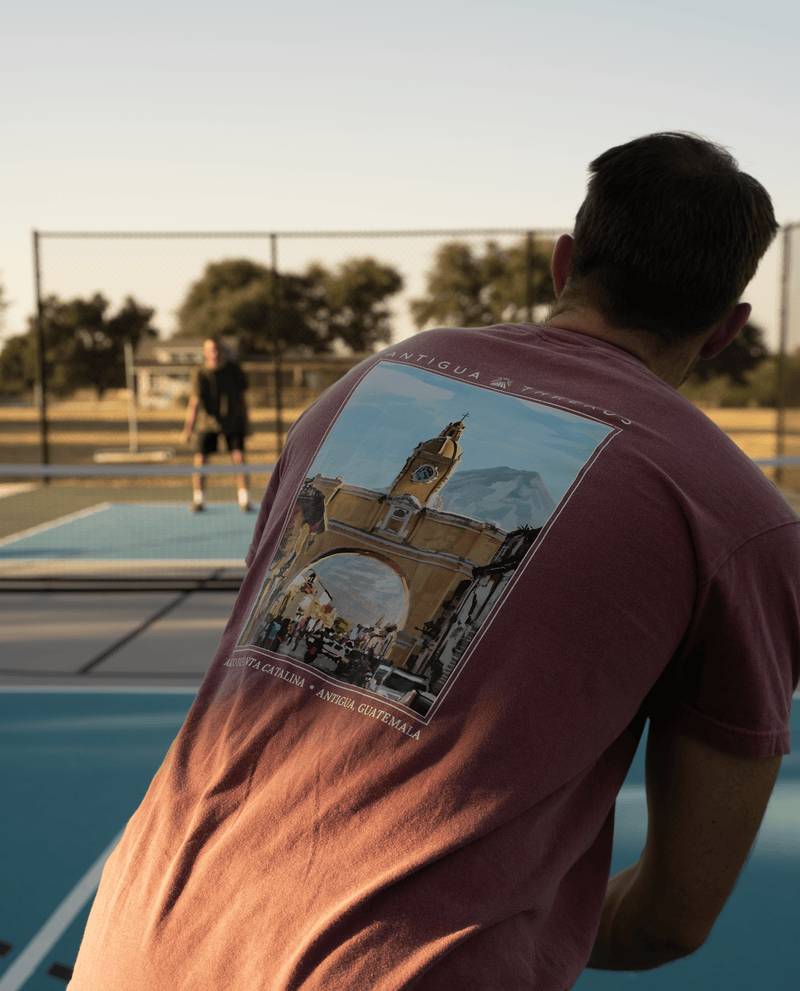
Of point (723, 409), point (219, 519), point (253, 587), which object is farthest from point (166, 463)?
point (253, 587)

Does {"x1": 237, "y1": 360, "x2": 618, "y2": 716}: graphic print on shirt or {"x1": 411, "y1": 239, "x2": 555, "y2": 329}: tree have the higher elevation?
{"x1": 411, "y1": 239, "x2": 555, "y2": 329}: tree

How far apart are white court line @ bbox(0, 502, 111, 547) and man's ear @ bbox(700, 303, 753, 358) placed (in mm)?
8782

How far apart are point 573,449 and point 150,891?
64 cm

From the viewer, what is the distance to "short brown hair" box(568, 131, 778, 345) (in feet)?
3.04

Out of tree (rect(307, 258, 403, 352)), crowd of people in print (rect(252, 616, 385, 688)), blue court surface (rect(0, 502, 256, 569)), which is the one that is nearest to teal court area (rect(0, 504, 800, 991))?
blue court surface (rect(0, 502, 256, 569))

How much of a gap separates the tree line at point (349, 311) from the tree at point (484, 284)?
19 mm

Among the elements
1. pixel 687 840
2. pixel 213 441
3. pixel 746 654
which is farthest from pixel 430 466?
pixel 213 441

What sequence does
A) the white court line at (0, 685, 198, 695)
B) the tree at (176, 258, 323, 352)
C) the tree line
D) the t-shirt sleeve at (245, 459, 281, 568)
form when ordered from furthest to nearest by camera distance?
the tree at (176, 258, 323, 352), the tree line, the white court line at (0, 685, 198, 695), the t-shirt sleeve at (245, 459, 281, 568)

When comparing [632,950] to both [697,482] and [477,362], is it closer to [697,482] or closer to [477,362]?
[697,482]

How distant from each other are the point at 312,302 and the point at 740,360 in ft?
27.8

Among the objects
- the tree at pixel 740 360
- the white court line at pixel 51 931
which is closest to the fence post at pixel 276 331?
the tree at pixel 740 360

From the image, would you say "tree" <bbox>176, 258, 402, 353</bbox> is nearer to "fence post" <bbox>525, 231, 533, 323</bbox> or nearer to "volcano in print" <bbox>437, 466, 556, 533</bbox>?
"fence post" <bbox>525, 231, 533, 323</bbox>

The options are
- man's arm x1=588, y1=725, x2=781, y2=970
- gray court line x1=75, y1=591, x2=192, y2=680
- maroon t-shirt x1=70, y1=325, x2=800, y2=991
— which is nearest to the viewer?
maroon t-shirt x1=70, y1=325, x2=800, y2=991

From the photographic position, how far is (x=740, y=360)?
47.9ft
